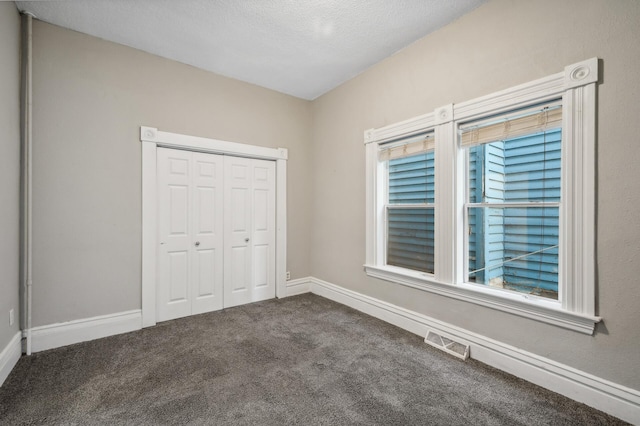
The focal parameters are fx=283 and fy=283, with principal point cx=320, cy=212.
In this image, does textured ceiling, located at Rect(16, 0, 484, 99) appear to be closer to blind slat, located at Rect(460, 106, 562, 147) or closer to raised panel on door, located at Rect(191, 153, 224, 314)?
blind slat, located at Rect(460, 106, 562, 147)

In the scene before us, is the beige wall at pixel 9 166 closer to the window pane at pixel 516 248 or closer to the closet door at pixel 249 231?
the closet door at pixel 249 231

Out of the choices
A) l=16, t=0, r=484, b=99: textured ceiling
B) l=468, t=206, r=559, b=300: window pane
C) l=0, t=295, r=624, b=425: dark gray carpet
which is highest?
l=16, t=0, r=484, b=99: textured ceiling

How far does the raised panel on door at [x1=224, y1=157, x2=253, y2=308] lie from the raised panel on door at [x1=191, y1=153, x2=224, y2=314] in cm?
8

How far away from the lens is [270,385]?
2027 mm

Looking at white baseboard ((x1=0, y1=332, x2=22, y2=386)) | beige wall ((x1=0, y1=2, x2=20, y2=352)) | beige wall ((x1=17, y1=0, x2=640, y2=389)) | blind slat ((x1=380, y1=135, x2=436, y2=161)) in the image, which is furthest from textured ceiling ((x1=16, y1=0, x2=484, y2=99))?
white baseboard ((x1=0, y1=332, x2=22, y2=386))

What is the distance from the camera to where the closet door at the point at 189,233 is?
126 inches

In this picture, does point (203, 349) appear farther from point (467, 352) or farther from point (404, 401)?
point (467, 352)

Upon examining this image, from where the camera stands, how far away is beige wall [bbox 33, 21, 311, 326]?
256 centimetres

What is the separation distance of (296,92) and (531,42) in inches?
109

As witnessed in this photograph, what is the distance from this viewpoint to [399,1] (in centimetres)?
231

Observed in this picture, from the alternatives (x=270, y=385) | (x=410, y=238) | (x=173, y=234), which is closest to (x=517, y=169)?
(x=410, y=238)

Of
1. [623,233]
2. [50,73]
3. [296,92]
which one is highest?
[296,92]

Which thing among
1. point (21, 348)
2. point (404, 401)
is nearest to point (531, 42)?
point (404, 401)

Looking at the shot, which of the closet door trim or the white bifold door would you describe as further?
the white bifold door
